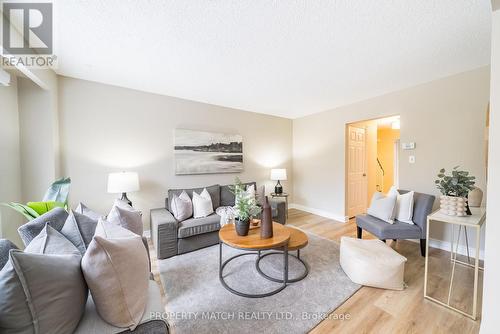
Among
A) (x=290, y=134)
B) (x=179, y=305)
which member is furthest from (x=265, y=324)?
(x=290, y=134)

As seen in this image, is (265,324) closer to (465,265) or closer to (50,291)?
(50,291)

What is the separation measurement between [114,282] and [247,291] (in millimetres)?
1287

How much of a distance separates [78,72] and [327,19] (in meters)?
3.01

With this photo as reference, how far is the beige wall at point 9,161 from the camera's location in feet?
6.43

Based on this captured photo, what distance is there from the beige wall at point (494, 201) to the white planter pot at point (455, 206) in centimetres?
69

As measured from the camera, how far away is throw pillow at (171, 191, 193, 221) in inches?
107

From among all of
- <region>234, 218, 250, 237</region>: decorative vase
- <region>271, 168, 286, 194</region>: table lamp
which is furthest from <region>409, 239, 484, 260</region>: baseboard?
<region>234, 218, 250, 237</region>: decorative vase

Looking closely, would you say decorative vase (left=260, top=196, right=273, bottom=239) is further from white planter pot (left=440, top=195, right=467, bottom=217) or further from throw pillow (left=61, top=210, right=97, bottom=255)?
white planter pot (left=440, top=195, right=467, bottom=217)

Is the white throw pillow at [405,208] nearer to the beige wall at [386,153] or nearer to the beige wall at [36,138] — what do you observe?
the beige wall at [386,153]

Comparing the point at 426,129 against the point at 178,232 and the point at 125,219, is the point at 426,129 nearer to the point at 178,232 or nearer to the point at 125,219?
the point at 178,232

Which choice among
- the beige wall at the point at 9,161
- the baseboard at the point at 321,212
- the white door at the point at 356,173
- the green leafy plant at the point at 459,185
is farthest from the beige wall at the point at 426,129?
the beige wall at the point at 9,161

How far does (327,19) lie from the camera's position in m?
1.53

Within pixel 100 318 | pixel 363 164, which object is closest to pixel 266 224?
pixel 100 318

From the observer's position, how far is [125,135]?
9.51ft
